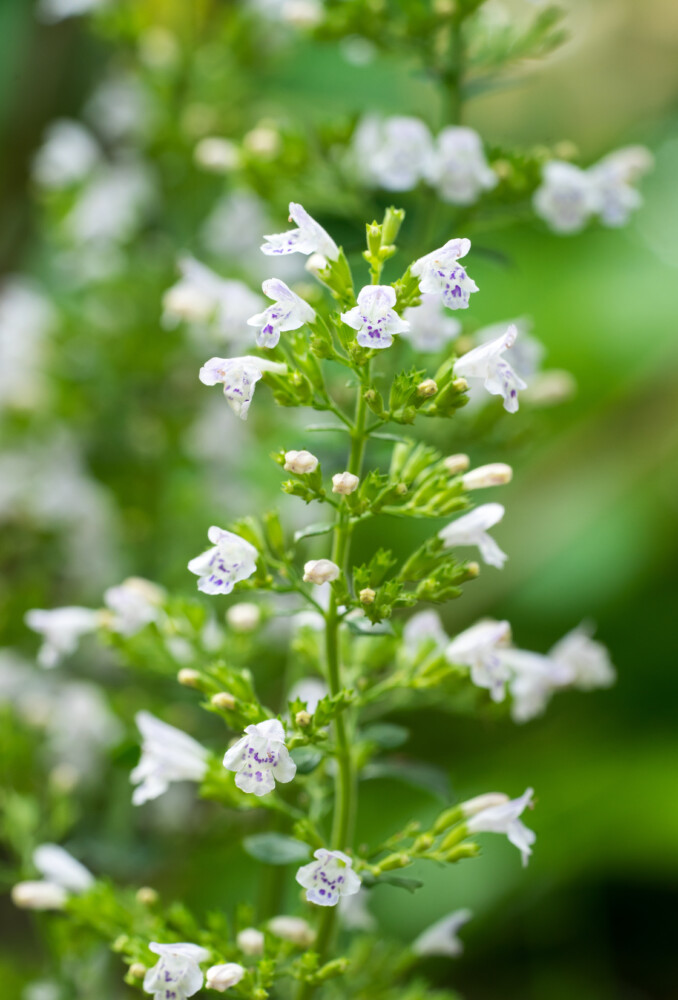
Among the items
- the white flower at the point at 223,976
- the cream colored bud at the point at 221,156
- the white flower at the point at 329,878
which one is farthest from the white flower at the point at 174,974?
the cream colored bud at the point at 221,156

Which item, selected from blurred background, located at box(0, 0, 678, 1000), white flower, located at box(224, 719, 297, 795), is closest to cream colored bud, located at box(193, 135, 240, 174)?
blurred background, located at box(0, 0, 678, 1000)

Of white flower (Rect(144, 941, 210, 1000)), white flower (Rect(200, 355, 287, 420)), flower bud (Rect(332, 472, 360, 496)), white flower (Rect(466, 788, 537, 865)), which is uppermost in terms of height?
white flower (Rect(200, 355, 287, 420))

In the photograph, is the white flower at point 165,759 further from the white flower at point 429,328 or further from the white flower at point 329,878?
the white flower at point 429,328

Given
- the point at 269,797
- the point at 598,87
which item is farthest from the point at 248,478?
the point at 598,87

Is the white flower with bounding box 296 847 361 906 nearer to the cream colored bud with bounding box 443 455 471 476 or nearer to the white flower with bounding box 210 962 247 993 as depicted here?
the white flower with bounding box 210 962 247 993

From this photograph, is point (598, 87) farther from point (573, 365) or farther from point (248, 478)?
point (248, 478)

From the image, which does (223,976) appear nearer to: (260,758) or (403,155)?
(260,758)
